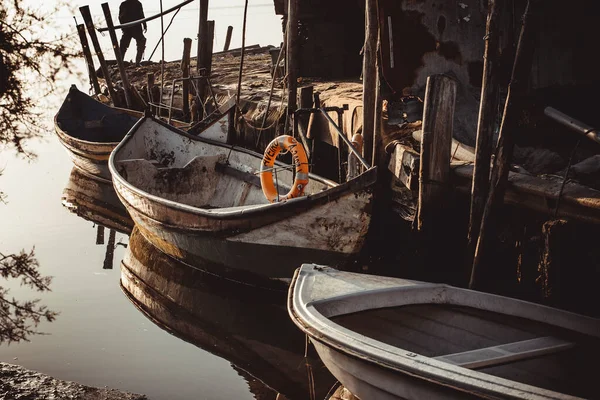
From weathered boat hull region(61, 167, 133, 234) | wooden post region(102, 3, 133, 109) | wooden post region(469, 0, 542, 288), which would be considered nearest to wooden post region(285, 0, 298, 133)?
weathered boat hull region(61, 167, 133, 234)

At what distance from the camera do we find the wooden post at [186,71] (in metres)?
15.4

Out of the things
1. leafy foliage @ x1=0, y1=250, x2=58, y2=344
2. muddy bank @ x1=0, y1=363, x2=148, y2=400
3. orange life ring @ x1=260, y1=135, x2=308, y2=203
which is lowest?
leafy foliage @ x1=0, y1=250, x2=58, y2=344

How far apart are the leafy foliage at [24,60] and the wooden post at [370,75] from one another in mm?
8007

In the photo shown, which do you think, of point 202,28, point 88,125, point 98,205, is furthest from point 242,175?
point 88,125

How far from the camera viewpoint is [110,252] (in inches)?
444

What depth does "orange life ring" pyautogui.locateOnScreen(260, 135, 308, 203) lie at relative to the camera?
823 cm

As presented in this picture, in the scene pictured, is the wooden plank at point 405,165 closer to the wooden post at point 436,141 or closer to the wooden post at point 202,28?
the wooden post at point 436,141

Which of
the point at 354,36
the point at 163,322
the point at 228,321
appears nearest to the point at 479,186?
the point at 228,321

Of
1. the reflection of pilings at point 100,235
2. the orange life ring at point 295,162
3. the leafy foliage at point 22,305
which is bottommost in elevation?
the reflection of pilings at point 100,235

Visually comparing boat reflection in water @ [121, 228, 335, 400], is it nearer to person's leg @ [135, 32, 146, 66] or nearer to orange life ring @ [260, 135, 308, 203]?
orange life ring @ [260, 135, 308, 203]

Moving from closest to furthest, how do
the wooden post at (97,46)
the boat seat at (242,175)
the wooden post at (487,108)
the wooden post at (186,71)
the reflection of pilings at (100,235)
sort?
1. the wooden post at (487,108)
2. the boat seat at (242,175)
3. the reflection of pilings at (100,235)
4. the wooden post at (186,71)
5. the wooden post at (97,46)

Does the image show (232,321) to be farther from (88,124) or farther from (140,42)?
(140,42)

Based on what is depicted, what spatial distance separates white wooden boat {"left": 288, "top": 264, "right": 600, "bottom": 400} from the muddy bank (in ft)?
6.17

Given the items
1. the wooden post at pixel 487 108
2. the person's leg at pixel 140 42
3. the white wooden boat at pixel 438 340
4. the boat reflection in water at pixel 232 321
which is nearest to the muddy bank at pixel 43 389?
the boat reflection in water at pixel 232 321
